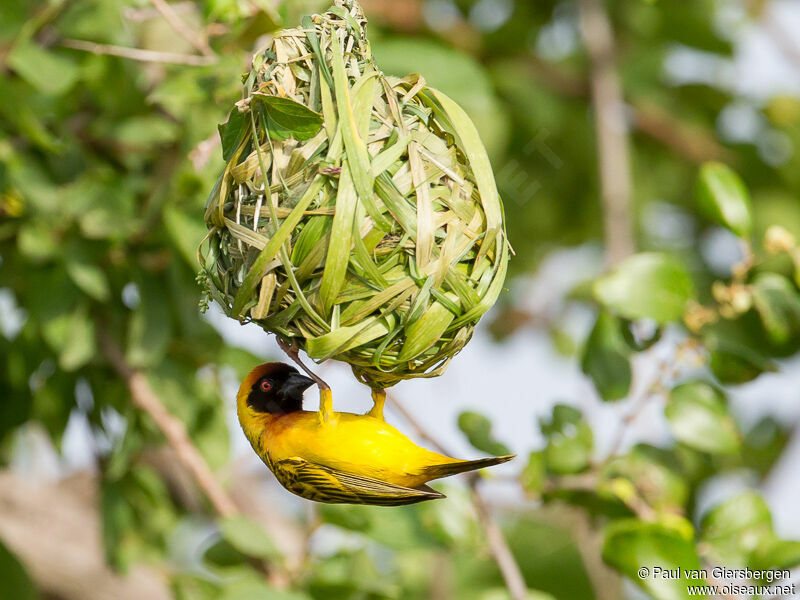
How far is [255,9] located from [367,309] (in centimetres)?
98

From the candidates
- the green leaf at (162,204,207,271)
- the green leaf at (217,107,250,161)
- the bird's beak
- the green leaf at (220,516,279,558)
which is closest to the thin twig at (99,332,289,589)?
the green leaf at (220,516,279,558)

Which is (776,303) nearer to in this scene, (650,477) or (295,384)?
(650,477)

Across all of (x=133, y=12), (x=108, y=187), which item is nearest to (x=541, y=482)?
(x=108, y=187)

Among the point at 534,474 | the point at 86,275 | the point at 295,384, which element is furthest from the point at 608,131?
the point at 295,384

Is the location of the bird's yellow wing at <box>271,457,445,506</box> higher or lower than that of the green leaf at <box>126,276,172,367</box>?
higher

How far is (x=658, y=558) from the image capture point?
7.16 ft

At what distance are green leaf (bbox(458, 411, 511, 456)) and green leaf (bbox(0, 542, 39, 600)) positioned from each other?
151cm

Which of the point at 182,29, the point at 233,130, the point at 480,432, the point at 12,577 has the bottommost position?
the point at 12,577

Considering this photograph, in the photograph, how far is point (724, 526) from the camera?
2.36 meters

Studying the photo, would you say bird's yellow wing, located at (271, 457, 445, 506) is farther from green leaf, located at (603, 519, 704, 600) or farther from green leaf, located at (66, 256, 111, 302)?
green leaf, located at (66, 256, 111, 302)

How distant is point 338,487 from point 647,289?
96 cm

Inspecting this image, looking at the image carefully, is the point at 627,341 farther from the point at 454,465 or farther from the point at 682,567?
the point at 454,465

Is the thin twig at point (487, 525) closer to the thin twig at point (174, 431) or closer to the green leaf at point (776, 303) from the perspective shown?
the thin twig at point (174, 431)

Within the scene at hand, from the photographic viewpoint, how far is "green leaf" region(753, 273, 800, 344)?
226 centimetres
